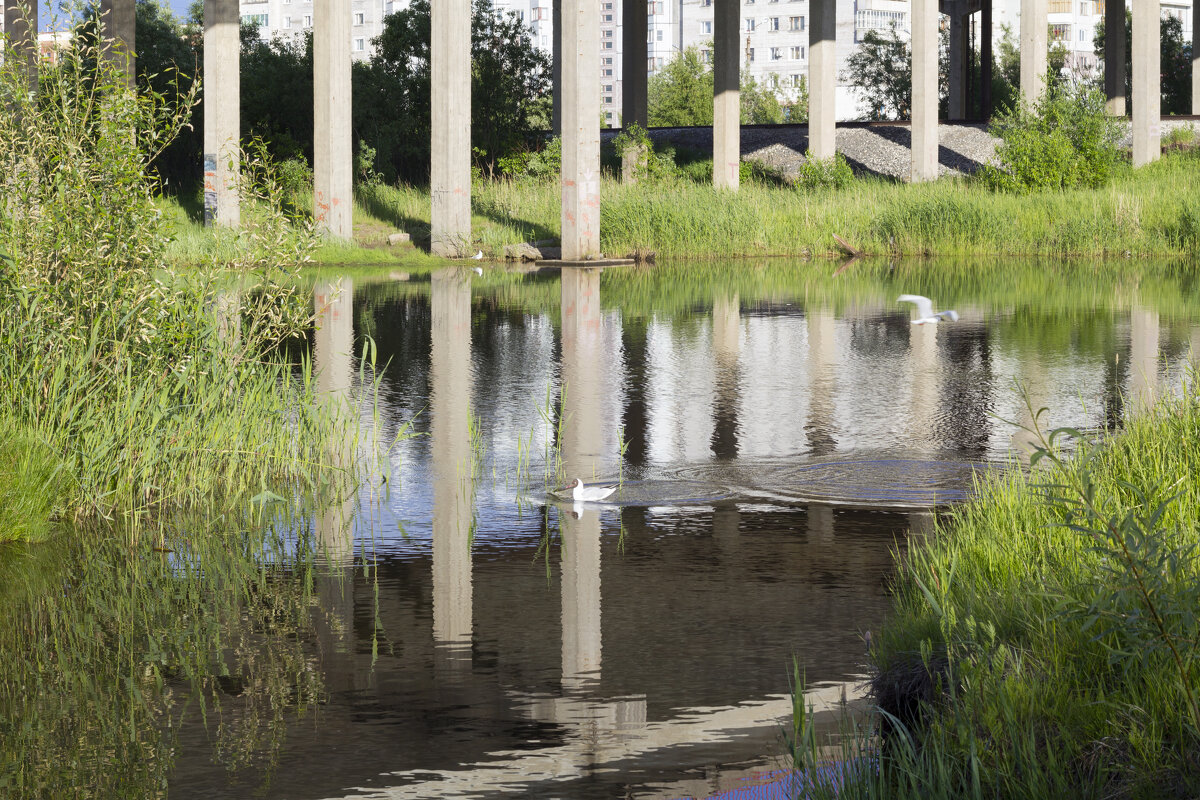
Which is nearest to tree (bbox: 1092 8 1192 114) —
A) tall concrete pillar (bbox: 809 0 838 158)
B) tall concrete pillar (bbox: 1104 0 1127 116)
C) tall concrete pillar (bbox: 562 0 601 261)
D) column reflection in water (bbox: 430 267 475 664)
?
tall concrete pillar (bbox: 1104 0 1127 116)

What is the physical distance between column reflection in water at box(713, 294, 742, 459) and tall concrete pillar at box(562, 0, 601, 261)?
710 cm

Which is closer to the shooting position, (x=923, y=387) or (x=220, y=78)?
(x=923, y=387)

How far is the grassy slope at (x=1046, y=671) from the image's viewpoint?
459 centimetres

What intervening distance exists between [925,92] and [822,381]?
29.0 metres

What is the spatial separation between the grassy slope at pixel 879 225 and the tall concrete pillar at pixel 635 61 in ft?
42.7

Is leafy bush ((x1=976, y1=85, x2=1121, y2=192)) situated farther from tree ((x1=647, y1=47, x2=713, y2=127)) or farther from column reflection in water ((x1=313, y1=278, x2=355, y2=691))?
tree ((x1=647, y1=47, x2=713, y2=127))

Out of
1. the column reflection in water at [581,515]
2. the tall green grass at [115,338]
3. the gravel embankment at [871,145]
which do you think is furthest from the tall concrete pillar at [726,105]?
the tall green grass at [115,338]

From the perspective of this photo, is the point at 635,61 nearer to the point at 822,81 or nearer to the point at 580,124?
the point at 822,81

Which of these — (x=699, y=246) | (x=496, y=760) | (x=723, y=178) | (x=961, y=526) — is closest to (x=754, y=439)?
(x=961, y=526)

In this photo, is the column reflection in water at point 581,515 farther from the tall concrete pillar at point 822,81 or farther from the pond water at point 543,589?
the tall concrete pillar at point 822,81

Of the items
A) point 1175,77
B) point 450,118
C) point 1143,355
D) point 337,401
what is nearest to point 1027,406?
point 337,401

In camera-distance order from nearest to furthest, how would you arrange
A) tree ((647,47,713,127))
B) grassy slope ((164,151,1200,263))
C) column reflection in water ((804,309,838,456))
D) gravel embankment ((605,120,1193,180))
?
column reflection in water ((804,309,838,456)) → grassy slope ((164,151,1200,263)) → gravel embankment ((605,120,1193,180)) → tree ((647,47,713,127))

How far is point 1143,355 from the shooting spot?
1672 centimetres

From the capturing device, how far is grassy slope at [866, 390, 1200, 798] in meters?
4.59
